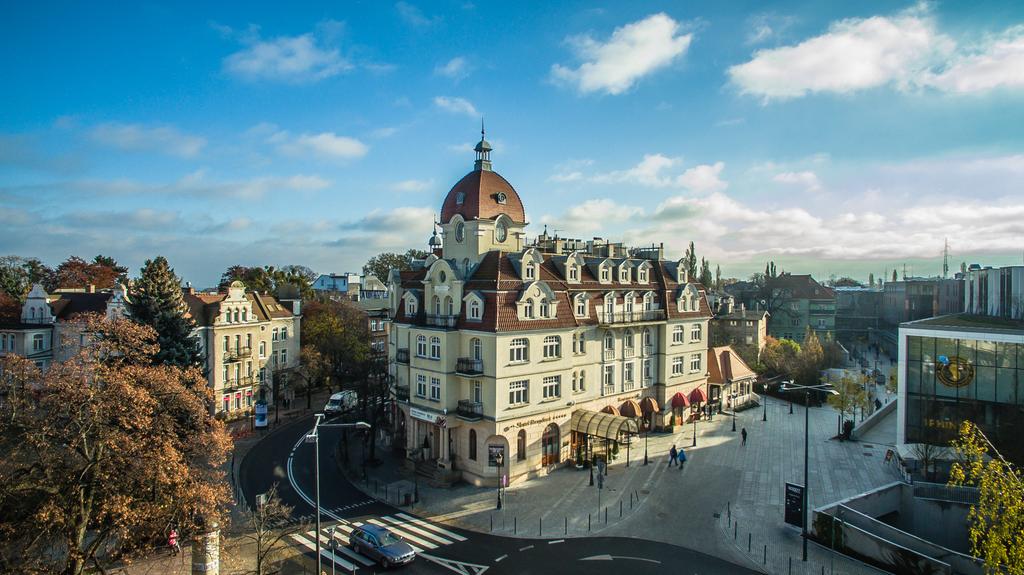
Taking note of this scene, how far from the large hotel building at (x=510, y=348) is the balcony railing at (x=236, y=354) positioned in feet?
46.8

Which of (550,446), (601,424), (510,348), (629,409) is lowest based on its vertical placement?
(550,446)

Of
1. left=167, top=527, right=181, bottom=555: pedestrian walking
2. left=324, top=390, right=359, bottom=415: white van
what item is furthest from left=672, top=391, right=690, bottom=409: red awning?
left=167, top=527, right=181, bottom=555: pedestrian walking

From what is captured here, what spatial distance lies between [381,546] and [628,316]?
24409 millimetres

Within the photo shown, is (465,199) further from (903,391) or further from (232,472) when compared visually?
(903,391)

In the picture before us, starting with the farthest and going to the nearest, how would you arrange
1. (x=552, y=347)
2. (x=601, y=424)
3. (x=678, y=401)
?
1. (x=678, y=401)
2. (x=552, y=347)
3. (x=601, y=424)

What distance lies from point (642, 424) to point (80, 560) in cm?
3562

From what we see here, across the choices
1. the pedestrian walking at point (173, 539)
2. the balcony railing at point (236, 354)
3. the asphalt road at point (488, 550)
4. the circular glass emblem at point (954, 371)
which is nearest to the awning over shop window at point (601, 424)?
the asphalt road at point (488, 550)

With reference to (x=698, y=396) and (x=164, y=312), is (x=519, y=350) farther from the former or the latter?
(x=164, y=312)

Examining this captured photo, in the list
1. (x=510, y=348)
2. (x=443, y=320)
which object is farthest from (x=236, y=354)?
(x=510, y=348)

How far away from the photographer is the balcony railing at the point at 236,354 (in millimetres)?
46656

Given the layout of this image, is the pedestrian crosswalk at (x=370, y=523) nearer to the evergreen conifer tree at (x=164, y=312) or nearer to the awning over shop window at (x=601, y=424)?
the awning over shop window at (x=601, y=424)

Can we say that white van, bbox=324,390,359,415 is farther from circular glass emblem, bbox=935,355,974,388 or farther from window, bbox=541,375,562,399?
circular glass emblem, bbox=935,355,974,388

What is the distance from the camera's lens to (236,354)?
47406 millimetres

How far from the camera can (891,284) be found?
330ft
